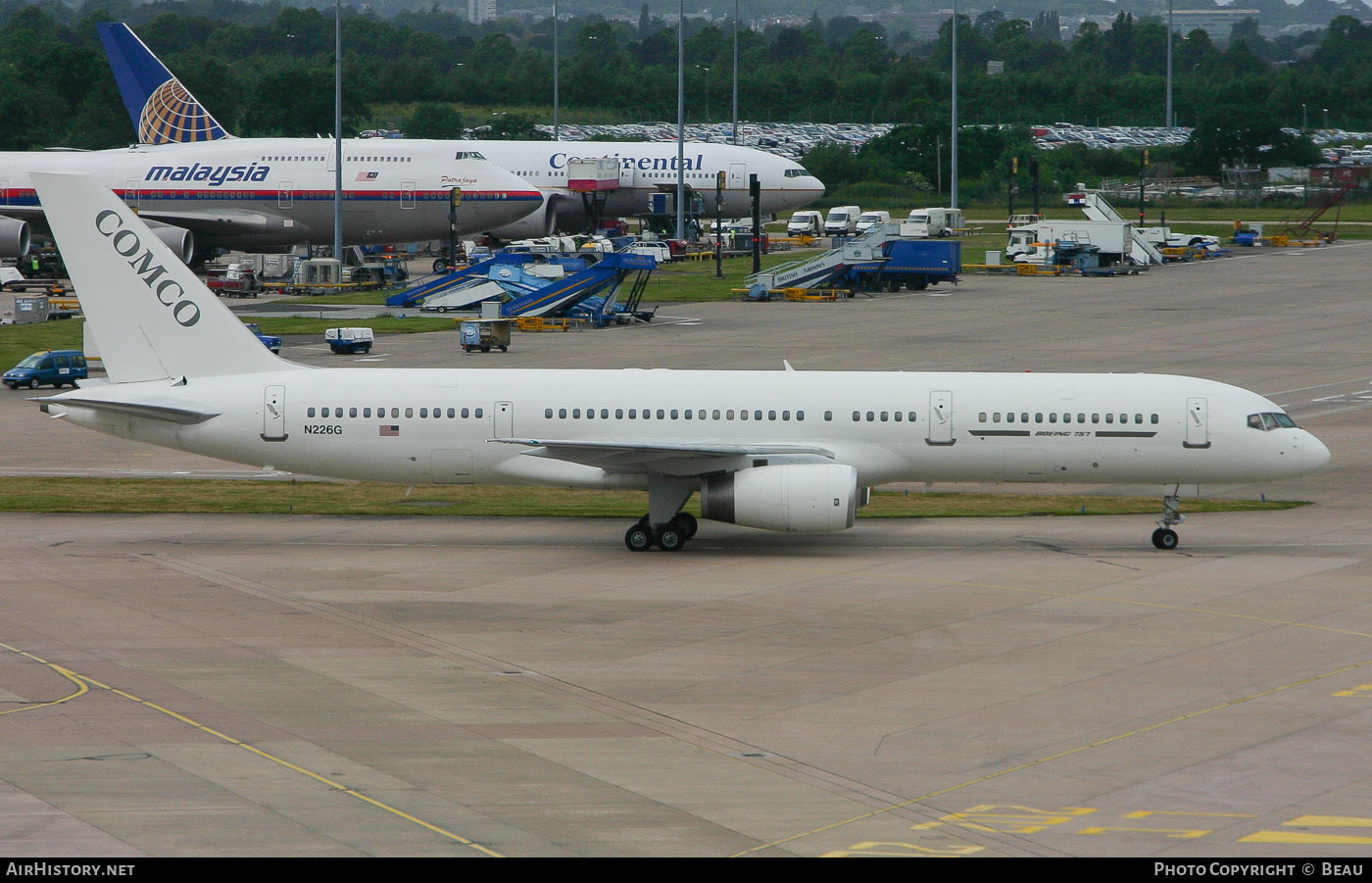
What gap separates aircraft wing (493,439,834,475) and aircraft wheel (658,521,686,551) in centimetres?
134

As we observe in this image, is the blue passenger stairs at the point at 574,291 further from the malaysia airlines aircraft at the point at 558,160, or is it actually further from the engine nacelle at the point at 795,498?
the engine nacelle at the point at 795,498

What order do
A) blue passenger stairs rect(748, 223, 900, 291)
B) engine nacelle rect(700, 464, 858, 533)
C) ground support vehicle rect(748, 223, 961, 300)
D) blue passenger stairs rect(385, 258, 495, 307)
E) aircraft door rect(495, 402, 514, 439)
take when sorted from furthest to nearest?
ground support vehicle rect(748, 223, 961, 300) → blue passenger stairs rect(748, 223, 900, 291) → blue passenger stairs rect(385, 258, 495, 307) → aircraft door rect(495, 402, 514, 439) → engine nacelle rect(700, 464, 858, 533)

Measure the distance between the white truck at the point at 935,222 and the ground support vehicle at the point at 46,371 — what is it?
72.3m

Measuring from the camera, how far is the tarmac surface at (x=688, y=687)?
18.7 metres

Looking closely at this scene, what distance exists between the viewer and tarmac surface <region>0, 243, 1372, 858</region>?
18688 mm

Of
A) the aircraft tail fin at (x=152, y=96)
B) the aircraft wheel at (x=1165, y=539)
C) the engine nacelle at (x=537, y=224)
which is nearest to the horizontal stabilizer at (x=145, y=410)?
the aircraft wheel at (x=1165, y=539)

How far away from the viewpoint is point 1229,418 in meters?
35.0

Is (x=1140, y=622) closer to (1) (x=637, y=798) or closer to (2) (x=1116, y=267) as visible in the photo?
(1) (x=637, y=798)

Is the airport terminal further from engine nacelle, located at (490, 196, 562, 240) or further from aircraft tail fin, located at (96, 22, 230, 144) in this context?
engine nacelle, located at (490, 196, 562, 240)

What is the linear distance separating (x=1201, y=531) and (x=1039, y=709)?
1635 cm

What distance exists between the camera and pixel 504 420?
3556 cm

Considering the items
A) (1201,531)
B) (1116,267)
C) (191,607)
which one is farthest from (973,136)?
(191,607)

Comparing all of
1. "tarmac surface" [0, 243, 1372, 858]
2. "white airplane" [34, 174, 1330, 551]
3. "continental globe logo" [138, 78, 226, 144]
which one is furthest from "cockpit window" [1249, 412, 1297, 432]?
"continental globe logo" [138, 78, 226, 144]

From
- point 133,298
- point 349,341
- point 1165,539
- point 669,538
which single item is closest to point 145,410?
point 133,298
